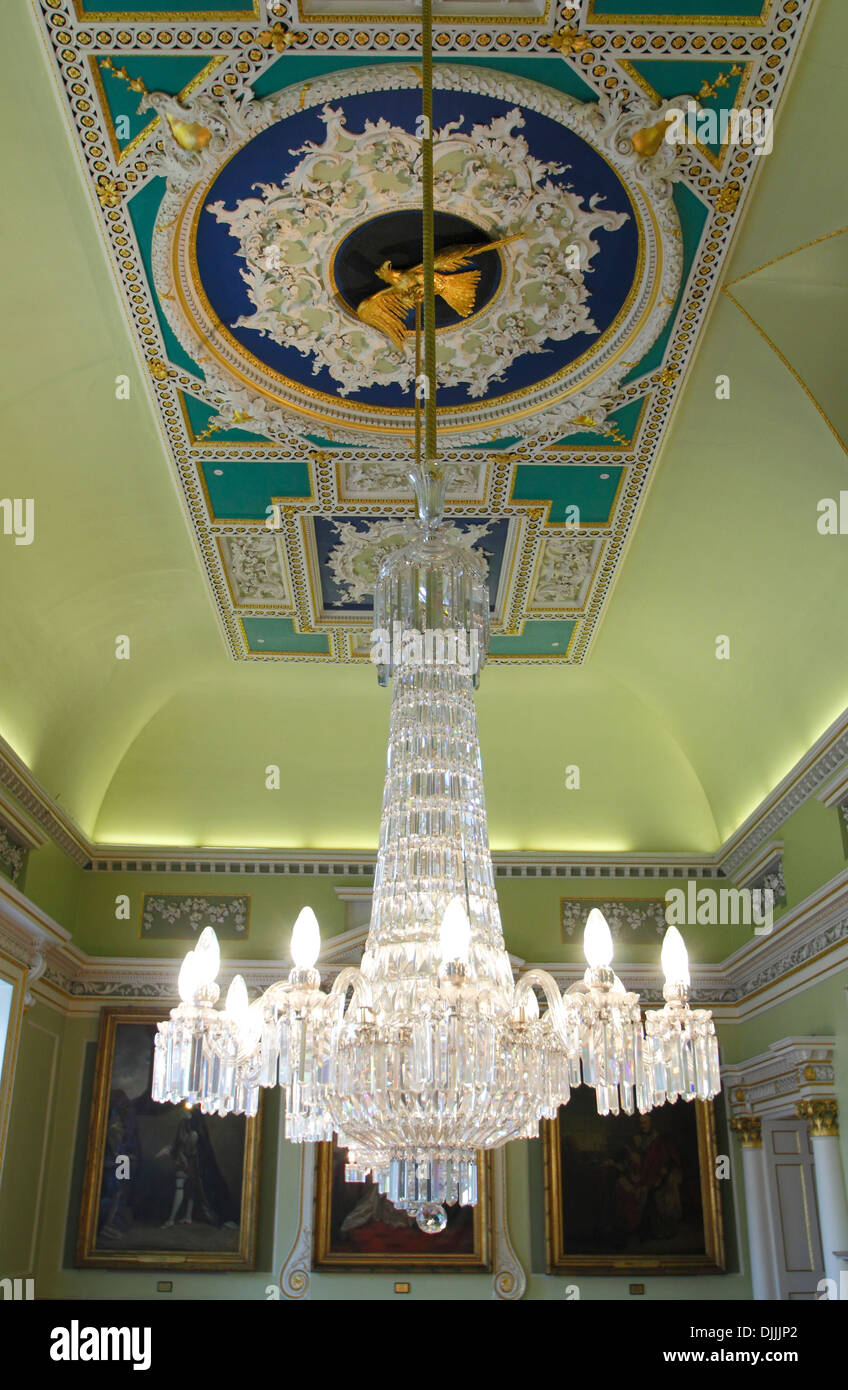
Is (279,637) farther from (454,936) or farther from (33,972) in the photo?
(454,936)

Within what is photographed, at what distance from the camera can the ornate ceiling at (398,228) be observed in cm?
435

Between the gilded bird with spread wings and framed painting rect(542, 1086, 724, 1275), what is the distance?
20.8 feet

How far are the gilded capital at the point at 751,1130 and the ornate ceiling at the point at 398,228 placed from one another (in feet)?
15.6

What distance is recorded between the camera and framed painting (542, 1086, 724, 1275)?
8.56m

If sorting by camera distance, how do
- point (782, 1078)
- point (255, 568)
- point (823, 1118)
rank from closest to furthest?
point (823, 1118), point (782, 1078), point (255, 568)

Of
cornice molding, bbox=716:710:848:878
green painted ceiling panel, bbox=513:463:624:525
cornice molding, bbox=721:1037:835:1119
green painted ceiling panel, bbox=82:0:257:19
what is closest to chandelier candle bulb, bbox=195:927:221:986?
green painted ceiling panel, bbox=82:0:257:19

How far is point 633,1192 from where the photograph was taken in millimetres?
8766

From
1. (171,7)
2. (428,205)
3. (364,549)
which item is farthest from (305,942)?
(364,549)

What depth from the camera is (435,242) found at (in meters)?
5.36

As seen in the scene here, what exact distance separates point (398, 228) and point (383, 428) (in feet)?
4.75

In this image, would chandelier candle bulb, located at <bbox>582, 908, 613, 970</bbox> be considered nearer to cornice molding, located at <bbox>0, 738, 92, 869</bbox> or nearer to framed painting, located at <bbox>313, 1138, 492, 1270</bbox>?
cornice molding, located at <bbox>0, 738, 92, 869</bbox>
